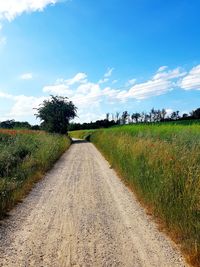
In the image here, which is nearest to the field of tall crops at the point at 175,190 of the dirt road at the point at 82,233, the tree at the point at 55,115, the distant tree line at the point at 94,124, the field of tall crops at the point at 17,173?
the dirt road at the point at 82,233

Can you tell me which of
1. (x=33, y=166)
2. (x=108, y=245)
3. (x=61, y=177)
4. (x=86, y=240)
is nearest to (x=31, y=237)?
(x=86, y=240)

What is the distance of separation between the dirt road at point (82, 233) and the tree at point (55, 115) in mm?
42925

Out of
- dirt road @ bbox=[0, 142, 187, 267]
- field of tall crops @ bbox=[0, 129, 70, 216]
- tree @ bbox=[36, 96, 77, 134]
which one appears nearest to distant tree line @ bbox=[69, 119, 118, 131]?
tree @ bbox=[36, 96, 77, 134]

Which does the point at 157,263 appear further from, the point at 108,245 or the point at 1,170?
the point at 1,170

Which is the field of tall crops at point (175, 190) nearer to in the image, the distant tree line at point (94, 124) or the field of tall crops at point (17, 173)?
the field of tall crops at point (17, 173)

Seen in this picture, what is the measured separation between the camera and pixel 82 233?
751cm

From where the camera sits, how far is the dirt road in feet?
20.1

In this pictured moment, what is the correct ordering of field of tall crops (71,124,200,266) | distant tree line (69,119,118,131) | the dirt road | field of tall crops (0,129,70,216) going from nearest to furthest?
the dirt road < field of tall crops (71,124,200,266) < field of tall crops (0,129,70,216) < distant tree line (69,119,118,131)

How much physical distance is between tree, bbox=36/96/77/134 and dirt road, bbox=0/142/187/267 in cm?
4293

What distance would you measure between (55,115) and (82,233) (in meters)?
47.9

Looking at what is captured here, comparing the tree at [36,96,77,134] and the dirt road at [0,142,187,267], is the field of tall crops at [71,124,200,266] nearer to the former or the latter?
the dirt road at [0,142,187,267]

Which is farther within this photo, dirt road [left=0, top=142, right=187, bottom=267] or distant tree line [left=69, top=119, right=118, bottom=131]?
distant tree line [left=69, top=119, right=118, bottom=131]

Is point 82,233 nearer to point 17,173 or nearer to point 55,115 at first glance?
point 17,173

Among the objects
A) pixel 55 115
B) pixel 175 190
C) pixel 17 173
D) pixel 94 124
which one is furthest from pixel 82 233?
pixel 94 124
